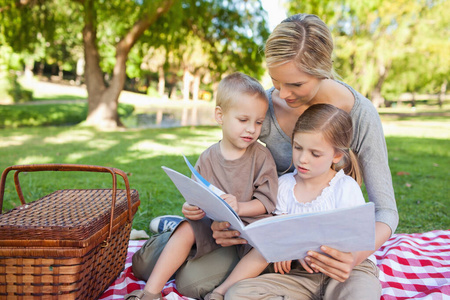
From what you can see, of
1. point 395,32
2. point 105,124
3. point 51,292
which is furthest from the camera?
point 395,32

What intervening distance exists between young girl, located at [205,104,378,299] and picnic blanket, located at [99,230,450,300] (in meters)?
0.49

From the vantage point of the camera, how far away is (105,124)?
1101 centimetres

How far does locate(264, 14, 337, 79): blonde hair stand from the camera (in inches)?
78.6

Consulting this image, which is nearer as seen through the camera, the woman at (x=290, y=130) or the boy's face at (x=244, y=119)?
the woman at (x=290, y=130)

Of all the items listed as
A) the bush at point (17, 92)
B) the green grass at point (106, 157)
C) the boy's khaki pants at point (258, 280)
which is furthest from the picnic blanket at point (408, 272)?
the bush at point (17, 92)

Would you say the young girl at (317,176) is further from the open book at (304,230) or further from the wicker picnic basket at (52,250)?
the wicker picnic basket at (52,250)

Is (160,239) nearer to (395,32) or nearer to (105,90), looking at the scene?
(105,90)

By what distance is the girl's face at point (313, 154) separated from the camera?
6.48 ft

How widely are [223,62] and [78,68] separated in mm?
30963

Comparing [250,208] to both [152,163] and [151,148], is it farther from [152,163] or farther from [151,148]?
[151,148]

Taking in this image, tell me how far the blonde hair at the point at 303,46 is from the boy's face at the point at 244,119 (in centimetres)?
22

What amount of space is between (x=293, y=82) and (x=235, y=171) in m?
0.57

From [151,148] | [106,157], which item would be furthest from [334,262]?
[151,148]

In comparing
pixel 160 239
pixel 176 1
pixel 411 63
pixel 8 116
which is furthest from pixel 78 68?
pixel 160 239
